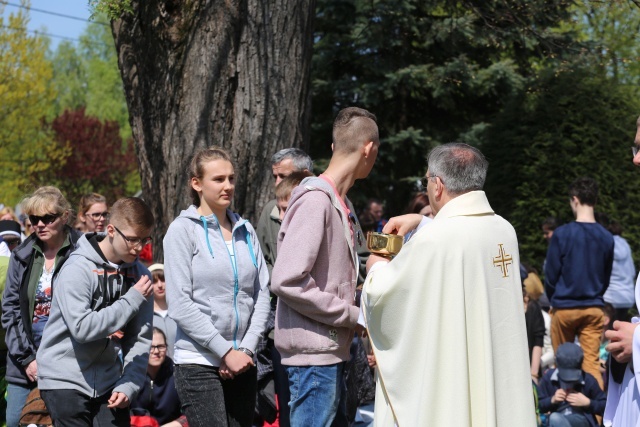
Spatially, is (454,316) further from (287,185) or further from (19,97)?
(19,97)

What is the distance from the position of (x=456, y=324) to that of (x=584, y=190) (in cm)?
569

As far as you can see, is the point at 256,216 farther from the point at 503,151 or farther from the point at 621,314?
the point at 503,151

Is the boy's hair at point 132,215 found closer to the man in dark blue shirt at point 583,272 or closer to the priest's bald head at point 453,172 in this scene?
the priest's bald head at point 453,172

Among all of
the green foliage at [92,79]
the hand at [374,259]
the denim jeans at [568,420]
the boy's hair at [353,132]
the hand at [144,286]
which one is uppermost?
the green foliage at [92,79]

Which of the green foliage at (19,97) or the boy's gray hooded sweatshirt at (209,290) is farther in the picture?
the green foliage at (19,97)

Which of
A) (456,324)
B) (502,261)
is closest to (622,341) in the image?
(502,261)

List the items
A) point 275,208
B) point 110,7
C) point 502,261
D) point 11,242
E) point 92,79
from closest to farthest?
point 502,261
point 110,7
point 275,208
point 11,242
point 92,79

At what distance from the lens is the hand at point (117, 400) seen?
531cm

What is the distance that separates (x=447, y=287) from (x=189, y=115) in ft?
11.1

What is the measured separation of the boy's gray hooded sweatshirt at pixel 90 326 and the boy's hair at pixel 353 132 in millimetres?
1450

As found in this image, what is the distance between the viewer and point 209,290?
5246 millimetres

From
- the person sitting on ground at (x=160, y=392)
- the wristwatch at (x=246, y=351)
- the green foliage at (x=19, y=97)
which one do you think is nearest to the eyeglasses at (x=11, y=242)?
the person sitting on ground at (x=160, y=392)

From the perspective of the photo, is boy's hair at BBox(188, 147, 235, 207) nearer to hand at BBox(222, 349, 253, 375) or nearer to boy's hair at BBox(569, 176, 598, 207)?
hand at BBox(222, 349, 253, 375)

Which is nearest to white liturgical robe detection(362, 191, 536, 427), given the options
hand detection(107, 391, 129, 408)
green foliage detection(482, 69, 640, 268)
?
hand detection(107, 391, 129, 408)
